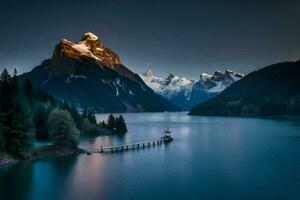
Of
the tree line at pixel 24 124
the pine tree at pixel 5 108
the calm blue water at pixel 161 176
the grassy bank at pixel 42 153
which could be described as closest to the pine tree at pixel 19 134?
the tree line at pixel 24 124

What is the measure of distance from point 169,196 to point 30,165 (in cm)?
3123

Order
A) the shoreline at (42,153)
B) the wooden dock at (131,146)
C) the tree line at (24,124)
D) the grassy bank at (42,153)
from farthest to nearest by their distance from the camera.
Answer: the wooden dock at (131,146)
the tree line at (24,124)
the grassy bank at (42,153)
the shoreline at (42,153)

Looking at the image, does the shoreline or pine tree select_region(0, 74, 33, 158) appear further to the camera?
pine tree select_region(0, 74, 33, 158)

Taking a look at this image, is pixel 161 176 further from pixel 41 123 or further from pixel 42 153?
pixel 41 123

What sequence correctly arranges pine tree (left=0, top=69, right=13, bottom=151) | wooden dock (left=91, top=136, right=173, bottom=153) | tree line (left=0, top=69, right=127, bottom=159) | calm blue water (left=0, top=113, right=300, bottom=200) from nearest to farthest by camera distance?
calm blue water (left=0, top=113, right=300, bottom=200) < pine tree (left=0, top=69, right=13, bottom=151) < tree line (left=0, top=69, right=127, bottom=159) < wooden dock (left=91, top=136, right=173, bottom=153)

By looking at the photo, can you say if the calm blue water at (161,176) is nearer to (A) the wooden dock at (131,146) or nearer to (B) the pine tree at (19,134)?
(B) the pine tree at (19,134)

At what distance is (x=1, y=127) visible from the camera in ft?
235

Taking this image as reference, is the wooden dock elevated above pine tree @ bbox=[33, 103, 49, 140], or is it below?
below

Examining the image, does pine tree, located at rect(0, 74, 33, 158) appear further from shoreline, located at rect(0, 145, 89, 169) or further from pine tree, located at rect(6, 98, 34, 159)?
shoreline, located at rect(0, 145, 89, 169)

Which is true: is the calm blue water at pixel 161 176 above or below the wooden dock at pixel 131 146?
below

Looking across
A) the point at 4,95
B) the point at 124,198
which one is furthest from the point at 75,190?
the point at 4,95

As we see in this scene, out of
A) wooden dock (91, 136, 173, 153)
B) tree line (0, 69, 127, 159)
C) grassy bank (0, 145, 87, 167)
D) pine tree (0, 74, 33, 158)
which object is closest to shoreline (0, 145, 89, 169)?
grassy bank (0, 145, 87, 167)

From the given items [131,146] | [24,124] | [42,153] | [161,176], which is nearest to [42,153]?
[42,153]

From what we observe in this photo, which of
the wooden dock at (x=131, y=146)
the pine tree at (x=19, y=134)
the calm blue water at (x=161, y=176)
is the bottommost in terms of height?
the calm blue water at (x=161, y=176)
